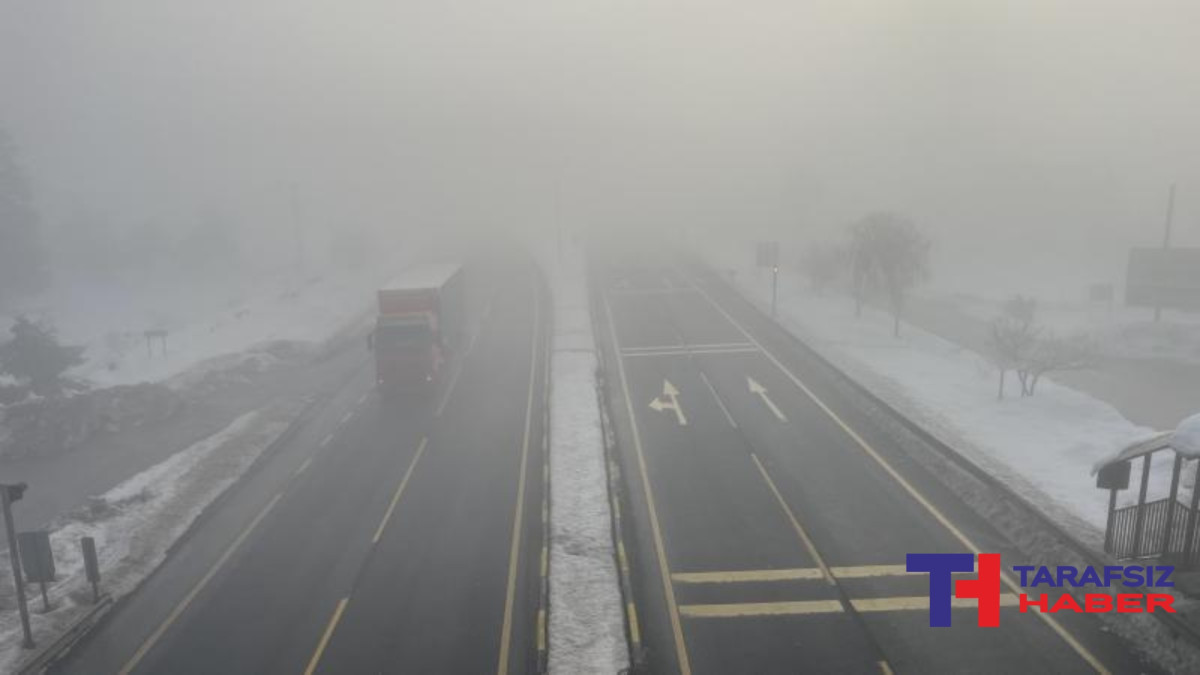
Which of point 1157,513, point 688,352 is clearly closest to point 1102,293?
point 688,352

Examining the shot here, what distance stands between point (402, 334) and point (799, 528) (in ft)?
61.9

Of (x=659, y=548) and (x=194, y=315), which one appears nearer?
(x=659, y=548)

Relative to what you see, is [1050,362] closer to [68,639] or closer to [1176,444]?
[1176,444]

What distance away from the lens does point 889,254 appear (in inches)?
1757

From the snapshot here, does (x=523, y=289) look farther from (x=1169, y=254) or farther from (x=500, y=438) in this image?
(x=1169, y=254)

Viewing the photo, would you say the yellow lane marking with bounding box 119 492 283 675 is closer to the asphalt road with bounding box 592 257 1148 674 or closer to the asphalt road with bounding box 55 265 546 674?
the asphalt road with bounding box 55 265 546 674

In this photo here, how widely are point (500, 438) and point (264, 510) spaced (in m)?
7.78

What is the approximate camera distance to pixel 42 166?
620 feet

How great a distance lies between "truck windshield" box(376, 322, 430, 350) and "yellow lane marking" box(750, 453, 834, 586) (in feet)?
49.6

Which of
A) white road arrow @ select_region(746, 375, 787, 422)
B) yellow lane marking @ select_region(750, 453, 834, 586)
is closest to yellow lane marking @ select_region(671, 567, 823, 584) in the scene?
yellow lane marking @ select_region(750, 453, 834, 586)

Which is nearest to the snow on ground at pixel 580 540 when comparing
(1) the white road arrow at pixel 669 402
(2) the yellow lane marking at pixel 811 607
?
(2) the yellow lane marking at pixel 811 607

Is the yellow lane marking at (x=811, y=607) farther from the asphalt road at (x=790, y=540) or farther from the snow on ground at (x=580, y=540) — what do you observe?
the snow on ground at (x=580, y=540)

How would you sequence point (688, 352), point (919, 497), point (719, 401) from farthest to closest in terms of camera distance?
point (688, 352) < point (719, 401) < point (919, 497)

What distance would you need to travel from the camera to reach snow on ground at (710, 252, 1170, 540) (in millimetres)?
19406
